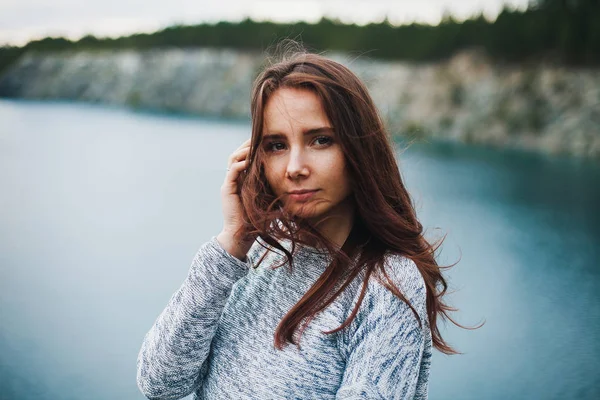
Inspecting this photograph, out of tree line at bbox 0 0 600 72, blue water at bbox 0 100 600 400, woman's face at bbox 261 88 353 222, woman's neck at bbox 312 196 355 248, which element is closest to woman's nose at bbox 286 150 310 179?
woman's face at bbox 261 88 353 222

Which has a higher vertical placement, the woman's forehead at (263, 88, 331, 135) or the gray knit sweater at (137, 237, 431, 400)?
Result: the woman's forehead at (263, 88, 331, 135)

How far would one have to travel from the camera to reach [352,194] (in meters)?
1.04

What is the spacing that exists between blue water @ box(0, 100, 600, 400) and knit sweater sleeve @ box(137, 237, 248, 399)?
62 cm

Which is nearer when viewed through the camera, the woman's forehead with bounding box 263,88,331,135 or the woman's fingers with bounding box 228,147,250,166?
the woman's forehead with bounding box 263,88,331,135

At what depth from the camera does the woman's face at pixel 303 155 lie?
3.13 ft

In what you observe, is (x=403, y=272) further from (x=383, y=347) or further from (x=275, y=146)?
(x=275, y=146)

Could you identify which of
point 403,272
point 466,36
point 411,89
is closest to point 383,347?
point 403,272

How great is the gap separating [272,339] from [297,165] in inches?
12.6

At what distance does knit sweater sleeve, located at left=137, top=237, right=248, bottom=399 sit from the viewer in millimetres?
941

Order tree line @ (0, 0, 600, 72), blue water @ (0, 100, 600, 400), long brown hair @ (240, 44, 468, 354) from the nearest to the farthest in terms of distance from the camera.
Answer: long brown hair @ (240, 44, 468, 354), blue water @ (0, 100, 600, 400), tree line @ (0, 0, 600, 72)

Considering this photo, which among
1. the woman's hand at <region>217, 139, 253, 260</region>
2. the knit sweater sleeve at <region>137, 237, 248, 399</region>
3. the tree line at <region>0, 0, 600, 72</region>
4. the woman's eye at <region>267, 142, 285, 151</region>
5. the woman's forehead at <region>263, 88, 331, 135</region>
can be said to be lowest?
the knit sweater sleeve at <region>137, 237, 248, 399</region>

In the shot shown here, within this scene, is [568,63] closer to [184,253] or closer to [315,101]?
[184,253]

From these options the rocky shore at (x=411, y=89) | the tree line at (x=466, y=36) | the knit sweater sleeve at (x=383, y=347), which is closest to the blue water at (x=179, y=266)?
the knit sweater sleeve at (x=383, y=347)

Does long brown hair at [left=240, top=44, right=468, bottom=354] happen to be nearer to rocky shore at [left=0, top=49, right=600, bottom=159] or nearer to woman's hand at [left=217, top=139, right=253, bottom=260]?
woman's hand at [left=217, top=139, right=253, bottom=260]
